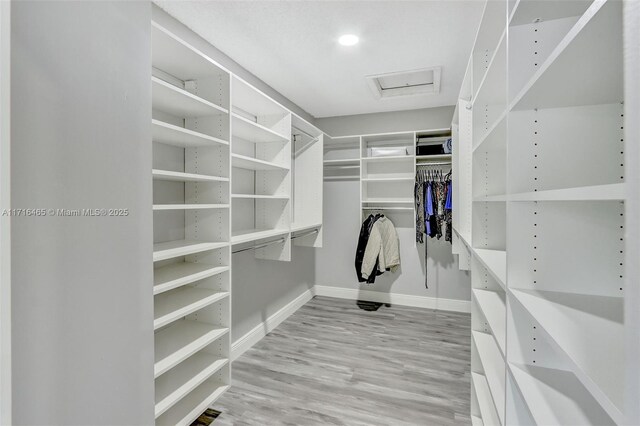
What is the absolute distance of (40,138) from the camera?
24.3 inches

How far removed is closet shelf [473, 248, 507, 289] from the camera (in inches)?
43.9

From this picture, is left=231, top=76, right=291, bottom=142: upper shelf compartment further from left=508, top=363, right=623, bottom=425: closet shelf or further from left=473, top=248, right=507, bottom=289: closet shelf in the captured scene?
left=508, top=363, right=623, bottom=425: closet shelf

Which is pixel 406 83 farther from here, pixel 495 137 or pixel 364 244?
pixel 495 137

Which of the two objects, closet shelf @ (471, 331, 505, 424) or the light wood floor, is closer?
closet shelf @ (471, 331, 505, 424)

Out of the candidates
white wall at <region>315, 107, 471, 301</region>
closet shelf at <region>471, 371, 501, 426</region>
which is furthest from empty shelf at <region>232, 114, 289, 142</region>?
closet shelf at <region>471, 371, 501, 426</region>

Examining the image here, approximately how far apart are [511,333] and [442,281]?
3324mm

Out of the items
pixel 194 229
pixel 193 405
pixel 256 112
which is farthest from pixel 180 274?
pixel 256 112

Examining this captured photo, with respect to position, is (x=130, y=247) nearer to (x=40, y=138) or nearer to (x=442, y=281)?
(x=40, y=138)

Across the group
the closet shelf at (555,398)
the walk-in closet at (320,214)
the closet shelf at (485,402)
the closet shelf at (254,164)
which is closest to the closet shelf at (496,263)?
the walk-in closet at (320,214)

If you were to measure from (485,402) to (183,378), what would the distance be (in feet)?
5.68

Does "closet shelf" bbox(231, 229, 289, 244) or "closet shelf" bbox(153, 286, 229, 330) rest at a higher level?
"closet shelf" bbox(231, 229, 289, 244)

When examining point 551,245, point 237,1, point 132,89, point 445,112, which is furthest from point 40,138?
point 445,112

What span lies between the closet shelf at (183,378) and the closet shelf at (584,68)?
209cm

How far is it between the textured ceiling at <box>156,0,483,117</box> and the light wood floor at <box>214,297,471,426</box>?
2.65m
